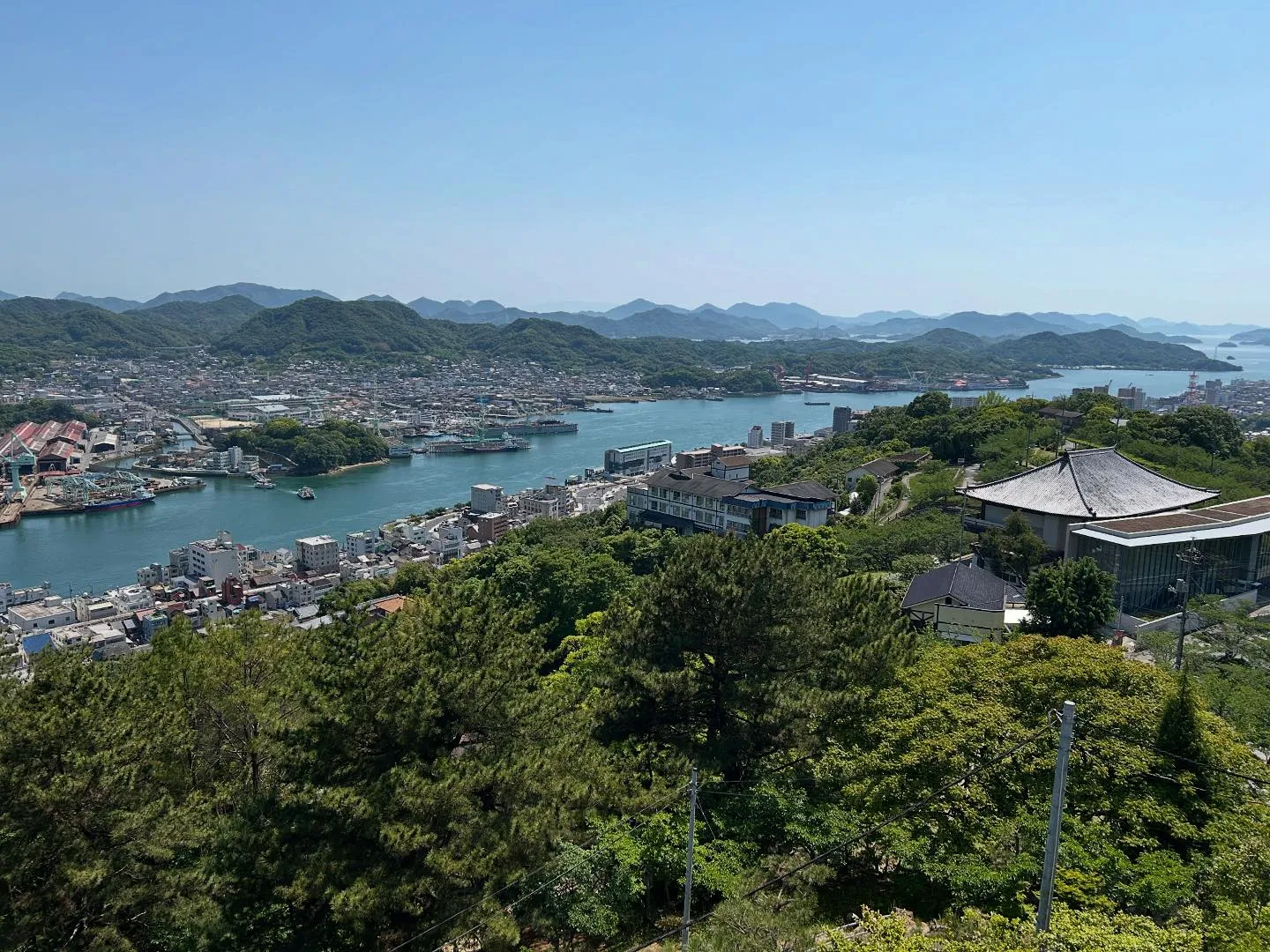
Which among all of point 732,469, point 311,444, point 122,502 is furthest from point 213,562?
point 311,444

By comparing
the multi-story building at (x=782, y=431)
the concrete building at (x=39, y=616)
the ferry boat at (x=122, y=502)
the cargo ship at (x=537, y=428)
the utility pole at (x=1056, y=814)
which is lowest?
the concrete building at (x=39, y=616)

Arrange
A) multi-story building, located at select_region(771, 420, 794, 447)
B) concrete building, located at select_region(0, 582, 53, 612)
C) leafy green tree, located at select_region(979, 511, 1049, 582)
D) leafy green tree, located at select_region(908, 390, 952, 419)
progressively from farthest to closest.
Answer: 1. multi-story building, located at select_region(771, 420, 794, 447)
2. leafy green tree, located at select_region(908, 390, 952, 419)
3. concrete building, located at select_region(0, 582, 53, 612)
4. leafy green tree, located at select_region(979, 511, 1049, 582)

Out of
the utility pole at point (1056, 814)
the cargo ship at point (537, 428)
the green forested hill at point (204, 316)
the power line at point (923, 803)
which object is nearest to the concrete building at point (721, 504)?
the power line at point (923, 803)

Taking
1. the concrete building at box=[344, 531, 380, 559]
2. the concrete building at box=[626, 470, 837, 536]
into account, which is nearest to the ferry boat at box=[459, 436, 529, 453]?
the concrete building at box=[344, 531, 380, 559]

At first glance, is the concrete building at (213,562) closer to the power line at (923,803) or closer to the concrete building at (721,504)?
the concrete building at (721,504)

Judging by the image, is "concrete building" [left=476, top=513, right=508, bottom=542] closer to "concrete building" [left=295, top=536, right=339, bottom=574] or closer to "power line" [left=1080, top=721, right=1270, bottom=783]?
"concrete building" [left=295, top=536, right=339, bottom=574]

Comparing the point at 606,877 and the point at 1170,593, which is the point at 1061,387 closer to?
the point at 1170,593

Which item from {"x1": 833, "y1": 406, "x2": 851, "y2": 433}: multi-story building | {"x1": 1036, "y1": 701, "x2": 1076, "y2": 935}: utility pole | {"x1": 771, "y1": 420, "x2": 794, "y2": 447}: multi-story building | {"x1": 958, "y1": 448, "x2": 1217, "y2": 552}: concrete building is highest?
{"x1": 1036, "y1": 701, "x2": 1076, "y2": 935}: utility pole
